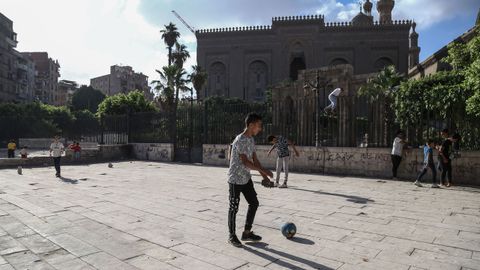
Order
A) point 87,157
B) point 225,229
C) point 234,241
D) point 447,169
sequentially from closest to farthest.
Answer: point 234,241 < point 225,229 < point 447,169 < point 87,157

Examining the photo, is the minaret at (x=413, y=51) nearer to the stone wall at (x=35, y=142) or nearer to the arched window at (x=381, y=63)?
the arched window at (x=381, y=63)

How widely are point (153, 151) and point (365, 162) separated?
41.2ft

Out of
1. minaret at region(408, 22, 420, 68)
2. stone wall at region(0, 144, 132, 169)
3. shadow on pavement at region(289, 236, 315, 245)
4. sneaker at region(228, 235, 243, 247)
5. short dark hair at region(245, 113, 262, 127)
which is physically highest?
minaret at region(408, 22, 420, 68)

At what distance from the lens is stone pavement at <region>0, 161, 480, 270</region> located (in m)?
4.12

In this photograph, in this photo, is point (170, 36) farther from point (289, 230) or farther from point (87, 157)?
point (289, 230)

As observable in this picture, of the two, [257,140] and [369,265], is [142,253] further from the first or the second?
[257,140]

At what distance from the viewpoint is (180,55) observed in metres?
46.6

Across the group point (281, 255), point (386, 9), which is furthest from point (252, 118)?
point (386, 9)

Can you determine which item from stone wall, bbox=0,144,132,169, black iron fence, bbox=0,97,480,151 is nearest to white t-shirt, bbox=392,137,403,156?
black iron fence, bbox=0,97,480,151

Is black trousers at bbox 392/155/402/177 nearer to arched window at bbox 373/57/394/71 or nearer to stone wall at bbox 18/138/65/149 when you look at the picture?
stone wall at bbox 18/138/65/149

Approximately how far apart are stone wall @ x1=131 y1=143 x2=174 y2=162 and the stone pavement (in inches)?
421

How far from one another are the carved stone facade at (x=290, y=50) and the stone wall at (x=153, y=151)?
129 feet

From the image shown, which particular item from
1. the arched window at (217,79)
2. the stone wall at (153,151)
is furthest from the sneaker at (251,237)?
the arched window at (217,79)

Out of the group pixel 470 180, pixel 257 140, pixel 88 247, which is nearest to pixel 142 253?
pixel 88 247
